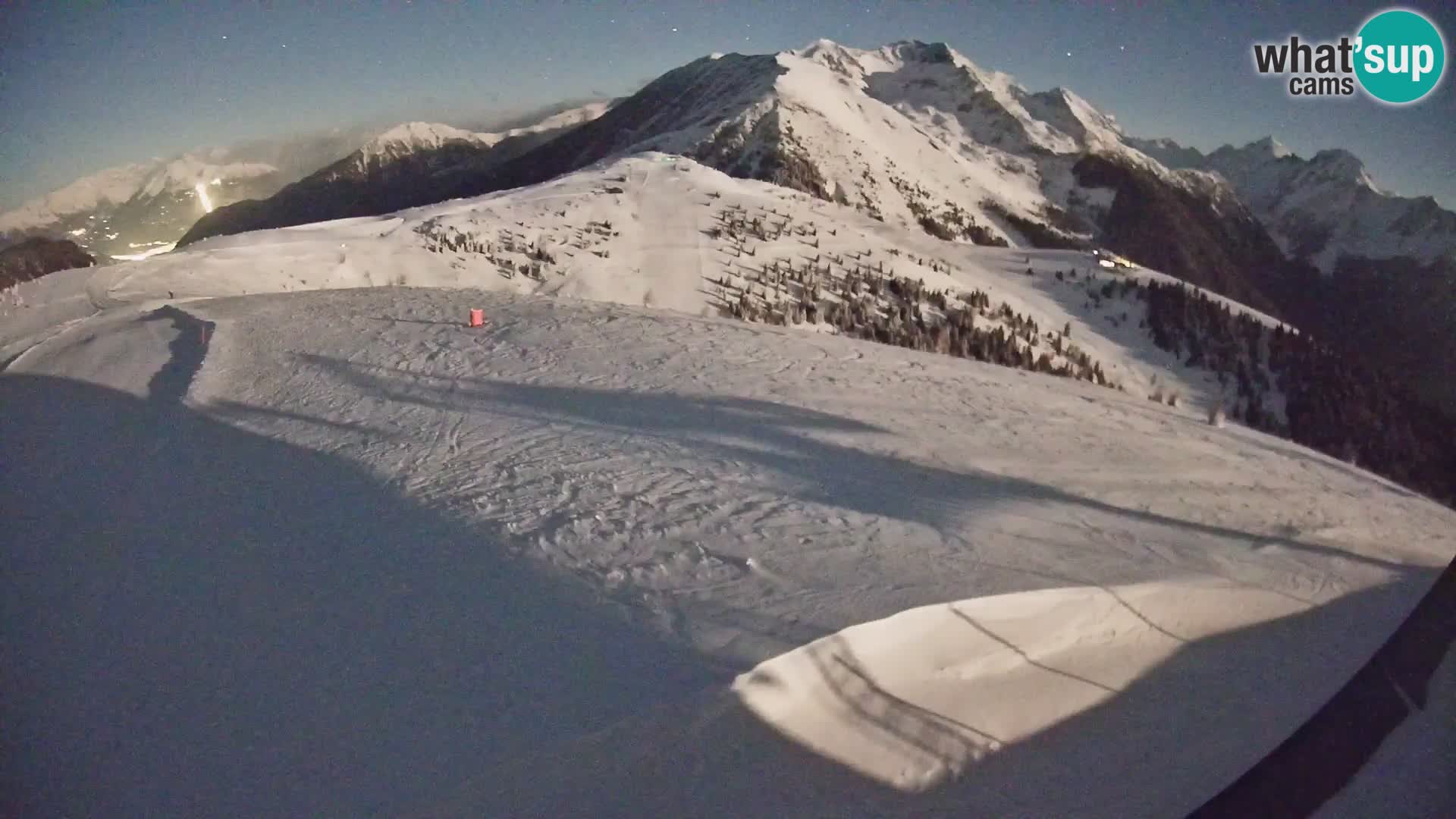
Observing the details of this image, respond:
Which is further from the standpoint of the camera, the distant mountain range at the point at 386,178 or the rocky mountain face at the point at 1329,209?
the distant mountain range at the point at 386,178

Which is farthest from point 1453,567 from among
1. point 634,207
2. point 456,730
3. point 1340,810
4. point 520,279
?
point 634,207

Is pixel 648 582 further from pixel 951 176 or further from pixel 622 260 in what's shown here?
pixel 951 176

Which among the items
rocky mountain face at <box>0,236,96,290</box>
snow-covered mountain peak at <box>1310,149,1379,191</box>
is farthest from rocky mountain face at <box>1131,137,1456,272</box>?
rocky mountain face at <box>0,236,96,290</box>

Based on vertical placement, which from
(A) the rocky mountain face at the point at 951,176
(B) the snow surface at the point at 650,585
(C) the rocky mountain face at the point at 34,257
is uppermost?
(A) the rocky mountain face at the point at 951,176

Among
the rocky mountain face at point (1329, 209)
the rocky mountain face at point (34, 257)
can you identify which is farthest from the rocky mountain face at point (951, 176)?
the rocky mountain face at point (34, 257)

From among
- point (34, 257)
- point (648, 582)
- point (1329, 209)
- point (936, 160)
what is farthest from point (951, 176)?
point (648, 582)

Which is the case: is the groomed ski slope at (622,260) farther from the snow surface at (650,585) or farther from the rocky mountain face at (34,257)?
the snow surface at (650,585)

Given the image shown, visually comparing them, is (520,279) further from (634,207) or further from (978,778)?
(978,778)
